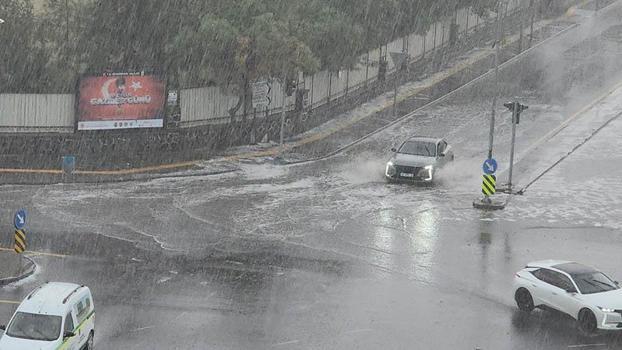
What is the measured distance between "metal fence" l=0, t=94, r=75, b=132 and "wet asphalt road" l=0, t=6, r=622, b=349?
17.3 feet

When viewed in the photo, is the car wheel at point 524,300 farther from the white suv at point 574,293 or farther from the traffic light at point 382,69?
the traffic light at point 382,69

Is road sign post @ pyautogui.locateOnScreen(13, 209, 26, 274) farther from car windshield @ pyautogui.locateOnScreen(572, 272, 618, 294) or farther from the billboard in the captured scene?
the billboard

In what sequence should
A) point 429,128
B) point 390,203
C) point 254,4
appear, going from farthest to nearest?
1. point 429,128
2. point 254,4
3. point 390,203

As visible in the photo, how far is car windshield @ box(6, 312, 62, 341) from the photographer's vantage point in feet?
64.6

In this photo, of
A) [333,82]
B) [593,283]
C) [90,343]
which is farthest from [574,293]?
[333,82]

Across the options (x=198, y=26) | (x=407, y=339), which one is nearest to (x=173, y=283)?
(x=407, y=339)

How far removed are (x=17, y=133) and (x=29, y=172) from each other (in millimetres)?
3265

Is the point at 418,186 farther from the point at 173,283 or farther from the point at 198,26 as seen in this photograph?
the point at 173,283

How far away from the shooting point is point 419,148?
40.7m

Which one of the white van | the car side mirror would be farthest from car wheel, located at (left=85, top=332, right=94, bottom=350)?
the car side mirror

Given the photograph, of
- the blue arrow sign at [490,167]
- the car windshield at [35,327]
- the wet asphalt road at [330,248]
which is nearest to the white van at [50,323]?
the car windshield at [35,327]

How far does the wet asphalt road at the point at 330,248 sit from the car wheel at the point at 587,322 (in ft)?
0.91

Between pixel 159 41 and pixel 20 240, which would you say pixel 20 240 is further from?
pixel 159 41

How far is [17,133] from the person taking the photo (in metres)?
41.0
